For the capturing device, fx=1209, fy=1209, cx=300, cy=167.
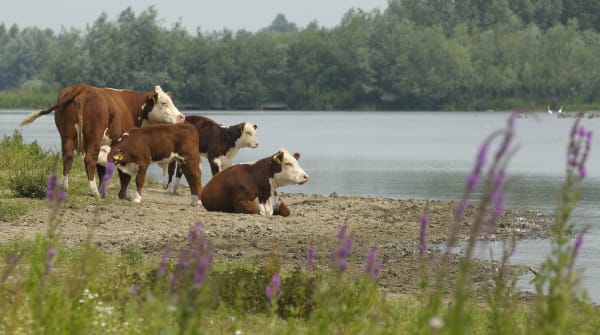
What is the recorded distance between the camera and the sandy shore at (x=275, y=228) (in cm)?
1270

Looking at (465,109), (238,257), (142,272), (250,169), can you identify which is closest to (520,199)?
(250,169)

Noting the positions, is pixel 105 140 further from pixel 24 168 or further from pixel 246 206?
pixel 246 206

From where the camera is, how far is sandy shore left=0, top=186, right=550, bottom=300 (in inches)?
500

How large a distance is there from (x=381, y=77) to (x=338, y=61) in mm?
4472

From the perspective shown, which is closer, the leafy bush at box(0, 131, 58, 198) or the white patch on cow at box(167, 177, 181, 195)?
the leafy bush at box(0, 131, 58, 198)

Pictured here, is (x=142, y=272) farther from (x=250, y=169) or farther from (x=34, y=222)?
(x=250, y=169)

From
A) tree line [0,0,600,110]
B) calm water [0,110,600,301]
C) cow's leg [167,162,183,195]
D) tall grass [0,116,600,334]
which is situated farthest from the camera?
tree line [0,0,600,110]

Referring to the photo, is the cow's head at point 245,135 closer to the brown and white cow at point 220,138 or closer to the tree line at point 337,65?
the brown and white cow at point 220,138

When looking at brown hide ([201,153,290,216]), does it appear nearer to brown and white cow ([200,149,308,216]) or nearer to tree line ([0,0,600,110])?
brown and white cow ([200,149,308,216])

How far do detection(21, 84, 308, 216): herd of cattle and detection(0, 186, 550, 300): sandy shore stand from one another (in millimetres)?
317

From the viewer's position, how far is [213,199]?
1623 centimetres

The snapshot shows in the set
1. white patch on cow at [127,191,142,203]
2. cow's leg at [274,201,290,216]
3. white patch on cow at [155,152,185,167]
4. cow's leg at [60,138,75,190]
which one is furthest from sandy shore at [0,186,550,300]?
cow's leg at [60,138,75,190]

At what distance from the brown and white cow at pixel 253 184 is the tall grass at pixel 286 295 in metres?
4.47

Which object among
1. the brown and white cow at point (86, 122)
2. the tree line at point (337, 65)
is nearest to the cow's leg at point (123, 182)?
the brown and white cow at point (86, 122)
